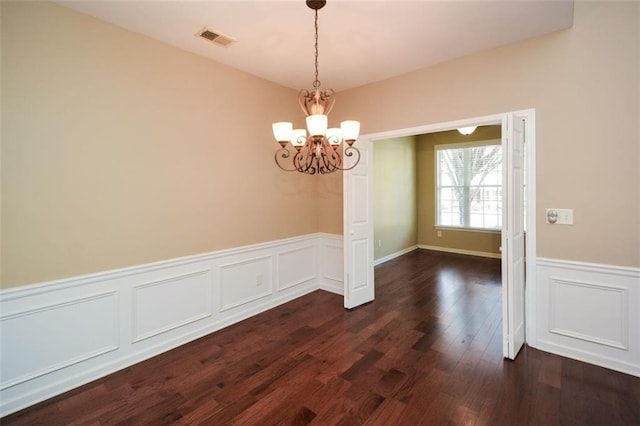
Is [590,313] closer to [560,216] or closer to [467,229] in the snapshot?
[560,216]

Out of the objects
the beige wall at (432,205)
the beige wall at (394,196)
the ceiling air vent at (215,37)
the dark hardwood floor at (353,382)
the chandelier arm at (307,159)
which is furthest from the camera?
the beige wall at (432,205)

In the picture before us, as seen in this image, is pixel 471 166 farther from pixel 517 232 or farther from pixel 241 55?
pixel 241 55

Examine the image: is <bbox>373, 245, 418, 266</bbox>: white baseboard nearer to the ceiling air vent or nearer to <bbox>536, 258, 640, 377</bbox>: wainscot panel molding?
<bbox>536, 258, 640, 377</bbox>: wainscot panel molding

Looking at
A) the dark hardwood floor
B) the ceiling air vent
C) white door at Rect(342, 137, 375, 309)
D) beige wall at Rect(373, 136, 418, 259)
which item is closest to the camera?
the dark hardwood floor

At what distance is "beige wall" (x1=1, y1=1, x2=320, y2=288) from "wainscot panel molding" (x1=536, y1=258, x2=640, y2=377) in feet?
10.2

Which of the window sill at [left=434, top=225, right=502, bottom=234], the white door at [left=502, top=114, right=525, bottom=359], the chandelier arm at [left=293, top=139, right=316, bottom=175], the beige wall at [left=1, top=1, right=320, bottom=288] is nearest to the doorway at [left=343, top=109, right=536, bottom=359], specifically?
the white door at [left=502, top=114, right=525, bottom=359]

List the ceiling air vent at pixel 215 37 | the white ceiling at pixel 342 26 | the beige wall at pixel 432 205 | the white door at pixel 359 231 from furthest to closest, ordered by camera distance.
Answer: the beige wall at pixel 432 205 → the white door at pixel 359 231 → the ceiling air vent at pixel 215 37 → the white ceiling at pixel 342 26

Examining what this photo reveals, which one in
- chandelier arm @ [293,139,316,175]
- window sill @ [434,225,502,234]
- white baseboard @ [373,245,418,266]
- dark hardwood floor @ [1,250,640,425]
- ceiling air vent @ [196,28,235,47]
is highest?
ceiling air vent @ [196,28,235,47]

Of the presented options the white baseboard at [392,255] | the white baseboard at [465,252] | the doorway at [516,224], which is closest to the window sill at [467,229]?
the white baseboard at [465,252]

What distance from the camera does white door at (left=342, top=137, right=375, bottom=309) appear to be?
3.78 metres

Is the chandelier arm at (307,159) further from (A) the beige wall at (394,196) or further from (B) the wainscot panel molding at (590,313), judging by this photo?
(A) the beige wall at (394,196)

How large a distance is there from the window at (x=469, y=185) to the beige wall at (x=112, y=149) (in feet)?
16.2

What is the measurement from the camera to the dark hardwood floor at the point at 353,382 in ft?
6.64

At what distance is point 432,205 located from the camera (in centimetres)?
713
